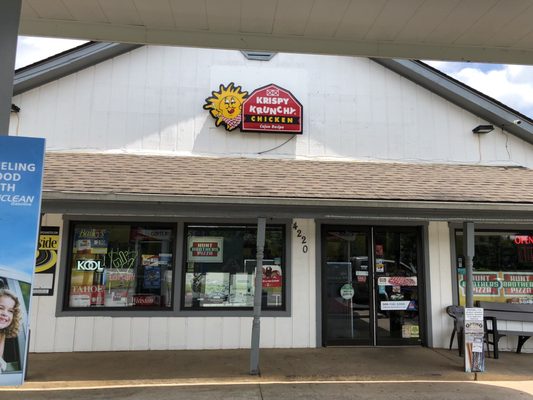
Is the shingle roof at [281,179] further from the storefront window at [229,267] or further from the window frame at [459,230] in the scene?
the storefront window at [229,267]

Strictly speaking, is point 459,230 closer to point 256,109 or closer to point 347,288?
point 347,288

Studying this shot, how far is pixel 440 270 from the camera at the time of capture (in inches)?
332

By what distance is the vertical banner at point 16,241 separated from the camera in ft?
8.63

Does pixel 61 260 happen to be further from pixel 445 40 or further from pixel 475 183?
pixel 475 183

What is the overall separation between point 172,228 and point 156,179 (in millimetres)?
1237

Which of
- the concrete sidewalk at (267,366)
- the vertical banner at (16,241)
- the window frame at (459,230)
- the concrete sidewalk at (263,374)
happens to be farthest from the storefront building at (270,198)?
the vertical banner at (16,241)

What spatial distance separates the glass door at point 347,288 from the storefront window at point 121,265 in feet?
9.73

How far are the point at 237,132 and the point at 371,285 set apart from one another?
4.04m

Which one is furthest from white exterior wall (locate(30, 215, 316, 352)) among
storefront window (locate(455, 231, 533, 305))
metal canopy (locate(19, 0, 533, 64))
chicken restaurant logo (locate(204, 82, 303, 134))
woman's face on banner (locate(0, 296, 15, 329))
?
woman's face on banner (locate(0, 296, 15, 329))

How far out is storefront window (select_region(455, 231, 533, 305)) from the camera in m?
8.55

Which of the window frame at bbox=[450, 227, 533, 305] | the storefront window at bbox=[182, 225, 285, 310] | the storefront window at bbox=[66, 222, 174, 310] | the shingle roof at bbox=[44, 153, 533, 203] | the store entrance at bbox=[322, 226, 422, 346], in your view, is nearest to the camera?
the shingle roof at bbox=[44, 153, 533, 203]

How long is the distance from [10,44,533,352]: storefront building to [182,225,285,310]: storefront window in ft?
0.09

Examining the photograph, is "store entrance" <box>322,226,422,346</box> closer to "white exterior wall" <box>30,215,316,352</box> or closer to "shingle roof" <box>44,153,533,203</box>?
"white exterior wall" <box>30,215,316,352</box>

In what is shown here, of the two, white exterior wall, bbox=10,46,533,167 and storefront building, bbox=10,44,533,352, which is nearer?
storefront building, bbox=10,44,533,352
